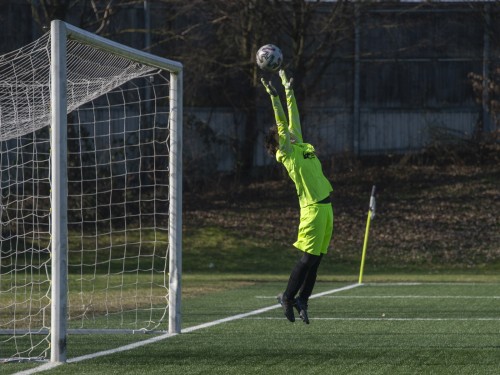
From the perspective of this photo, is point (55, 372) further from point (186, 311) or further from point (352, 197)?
point (352, 197)

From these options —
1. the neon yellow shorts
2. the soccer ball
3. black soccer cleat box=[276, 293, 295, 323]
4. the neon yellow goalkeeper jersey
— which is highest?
the soccer ball

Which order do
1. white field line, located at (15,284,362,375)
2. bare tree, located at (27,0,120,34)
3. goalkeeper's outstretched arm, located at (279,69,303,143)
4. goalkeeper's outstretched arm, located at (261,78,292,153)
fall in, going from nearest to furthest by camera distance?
1. white field line, located at (15,284,362,375)
2. goalkeeper's outstretched arm, located at (261,78,292,153)
3. goalkeeper's outstretched arm, located at (279,69,303,143)
4. bare tree, located at (27,0,120,34)

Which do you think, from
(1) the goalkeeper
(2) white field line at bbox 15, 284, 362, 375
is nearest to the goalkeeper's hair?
(1) the goalkeeper

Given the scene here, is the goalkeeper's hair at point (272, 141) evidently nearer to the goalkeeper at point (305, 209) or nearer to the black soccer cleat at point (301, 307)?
the goalkeeper at point (305, 209)

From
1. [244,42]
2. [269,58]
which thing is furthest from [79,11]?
[269,58]

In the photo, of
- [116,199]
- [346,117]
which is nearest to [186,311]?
[116,199]

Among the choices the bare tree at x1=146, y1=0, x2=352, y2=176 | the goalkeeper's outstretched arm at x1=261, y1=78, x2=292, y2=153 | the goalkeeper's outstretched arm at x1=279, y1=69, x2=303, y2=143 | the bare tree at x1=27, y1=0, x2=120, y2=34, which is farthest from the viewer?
the bare tree at x1=146, y1=0, x2=352, y2=176

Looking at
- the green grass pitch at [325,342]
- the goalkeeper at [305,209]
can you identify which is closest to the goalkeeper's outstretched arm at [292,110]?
the goalkeeper at [305,209]

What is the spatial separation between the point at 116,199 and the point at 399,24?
39.0ft

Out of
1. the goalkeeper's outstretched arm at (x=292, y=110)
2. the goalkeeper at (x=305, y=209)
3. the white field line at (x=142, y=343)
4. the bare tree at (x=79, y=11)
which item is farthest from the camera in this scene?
the bare tree at (x=79, y=11)

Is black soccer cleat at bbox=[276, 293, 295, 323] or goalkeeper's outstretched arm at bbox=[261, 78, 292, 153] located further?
black soccer cleat at bbox=[276, 293, 295, 323]

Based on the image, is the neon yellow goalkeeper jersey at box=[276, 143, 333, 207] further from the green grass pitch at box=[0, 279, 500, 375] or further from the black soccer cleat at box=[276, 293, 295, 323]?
the green grass pitch at box=[0, 279, 500, 375]

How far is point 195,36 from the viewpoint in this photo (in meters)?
29.2

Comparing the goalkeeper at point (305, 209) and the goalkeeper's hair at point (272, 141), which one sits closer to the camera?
the goalkeeper at point (305, 209)
